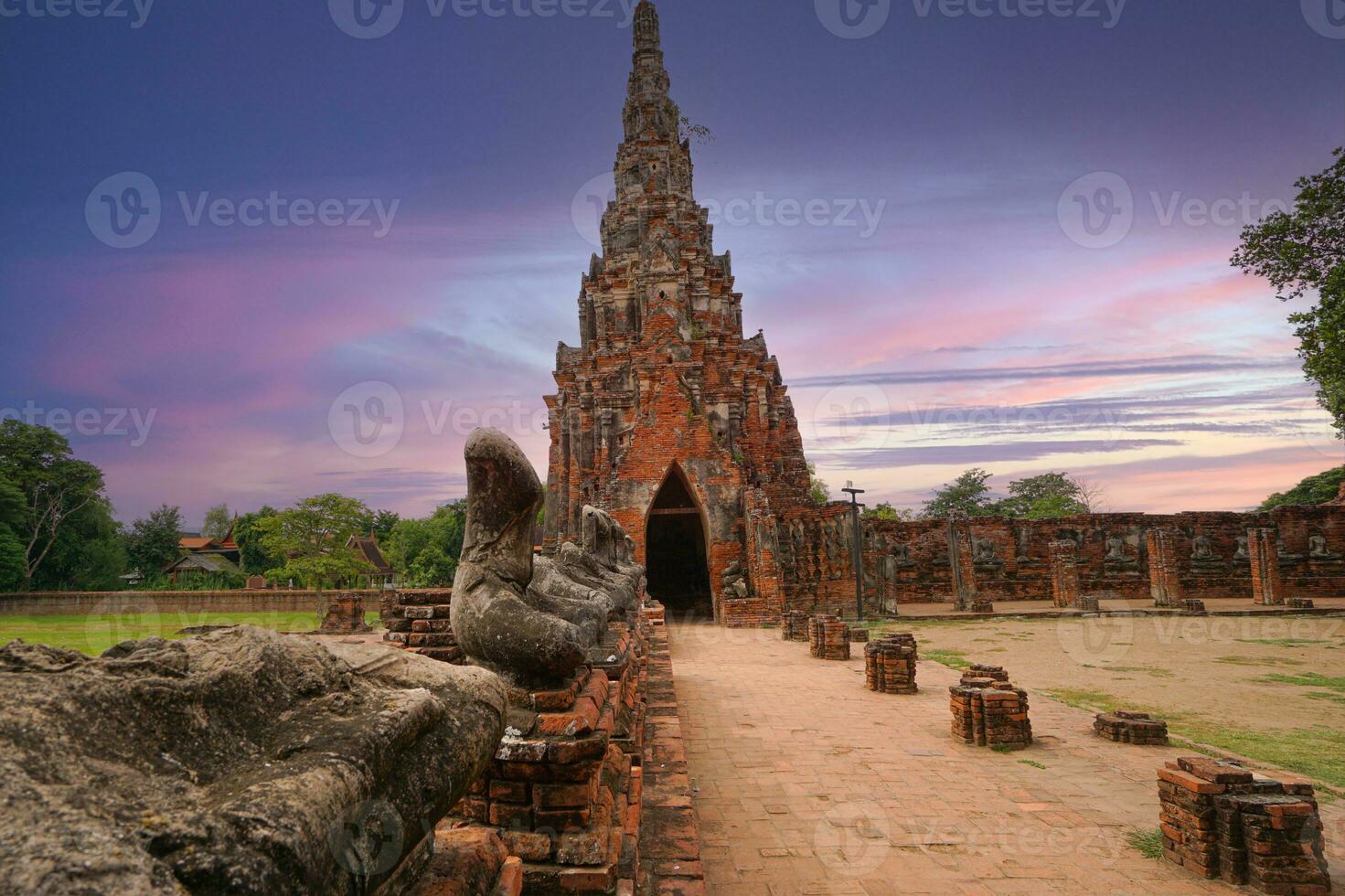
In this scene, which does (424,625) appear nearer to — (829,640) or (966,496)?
(829,640)

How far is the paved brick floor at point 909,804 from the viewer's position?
4047 millimetres

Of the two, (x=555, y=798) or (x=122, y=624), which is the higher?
(x=555, y=798)

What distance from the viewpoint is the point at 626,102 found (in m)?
30.9

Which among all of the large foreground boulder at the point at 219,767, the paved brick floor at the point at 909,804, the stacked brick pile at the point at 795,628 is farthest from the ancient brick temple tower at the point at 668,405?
the large foreground boulder at the point at 219,767

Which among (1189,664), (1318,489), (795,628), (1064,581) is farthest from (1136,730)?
(1318,489)

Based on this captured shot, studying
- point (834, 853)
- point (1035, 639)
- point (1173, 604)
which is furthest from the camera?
point (1173, 604)

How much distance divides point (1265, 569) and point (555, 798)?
2547 cm

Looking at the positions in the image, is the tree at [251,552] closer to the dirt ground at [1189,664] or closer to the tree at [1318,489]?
the dirt ground at [1189,664]

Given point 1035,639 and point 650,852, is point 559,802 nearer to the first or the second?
point 650,852

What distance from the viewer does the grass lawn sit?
62.8ft

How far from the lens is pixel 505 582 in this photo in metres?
2.77

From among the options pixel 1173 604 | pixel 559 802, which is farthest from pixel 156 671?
pixel 1173 604

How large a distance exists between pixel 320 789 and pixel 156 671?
0.35 metres

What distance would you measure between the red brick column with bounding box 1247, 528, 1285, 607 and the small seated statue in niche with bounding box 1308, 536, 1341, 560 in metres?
3.26
